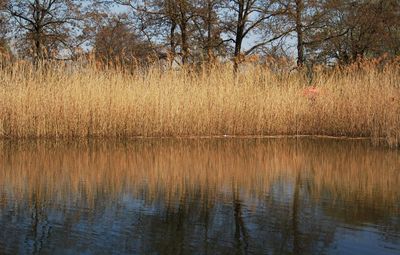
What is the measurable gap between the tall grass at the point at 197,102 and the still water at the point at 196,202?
2035mm

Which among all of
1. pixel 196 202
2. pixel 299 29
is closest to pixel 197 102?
pixel 196 202

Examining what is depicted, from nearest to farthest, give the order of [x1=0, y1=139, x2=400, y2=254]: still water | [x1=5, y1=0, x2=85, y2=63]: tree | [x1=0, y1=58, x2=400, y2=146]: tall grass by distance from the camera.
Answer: [x1=0, y1=139, x2=400, y2=254]: still water, [x1=0, y1=58, x2=400, y2=146]: tall grass, [x1=5, y1=0, x2=85, y2=63]: tree

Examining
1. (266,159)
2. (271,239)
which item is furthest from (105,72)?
(271,239)

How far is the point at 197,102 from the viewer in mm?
11016

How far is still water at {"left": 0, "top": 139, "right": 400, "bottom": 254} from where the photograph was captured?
3402 millimetres

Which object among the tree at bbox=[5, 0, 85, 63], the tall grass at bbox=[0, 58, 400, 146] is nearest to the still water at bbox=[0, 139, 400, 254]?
the tall grass at bbox=[0, 58, 400, 146]

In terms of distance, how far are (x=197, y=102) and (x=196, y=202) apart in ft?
21.2

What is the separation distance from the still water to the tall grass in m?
2.03

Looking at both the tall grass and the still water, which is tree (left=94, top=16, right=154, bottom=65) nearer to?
the tall grass

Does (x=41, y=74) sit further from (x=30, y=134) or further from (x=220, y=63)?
(x=220, y=63)

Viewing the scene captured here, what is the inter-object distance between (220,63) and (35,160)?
620 centimetres

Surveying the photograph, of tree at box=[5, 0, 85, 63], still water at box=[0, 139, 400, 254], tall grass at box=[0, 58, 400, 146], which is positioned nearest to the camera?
still water at box=[0, 139, 400, 254]

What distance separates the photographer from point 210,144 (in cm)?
975

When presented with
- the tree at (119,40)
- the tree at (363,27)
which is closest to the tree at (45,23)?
the tree at (119,40)
